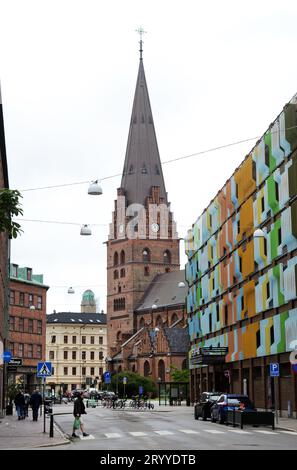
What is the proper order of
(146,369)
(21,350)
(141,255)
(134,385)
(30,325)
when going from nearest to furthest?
(21,350)
(30,325)
(134,385)
(146,369)
(141,255)

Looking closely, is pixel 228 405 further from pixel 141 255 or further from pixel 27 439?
pixel 141 255

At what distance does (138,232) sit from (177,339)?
85.5 feet

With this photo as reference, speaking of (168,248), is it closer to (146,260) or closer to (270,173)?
(146,260)

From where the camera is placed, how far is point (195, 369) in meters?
77.7

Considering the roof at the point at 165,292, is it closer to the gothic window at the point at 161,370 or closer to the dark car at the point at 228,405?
the gothic window at the point at 161,370

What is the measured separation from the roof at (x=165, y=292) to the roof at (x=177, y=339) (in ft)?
28.9

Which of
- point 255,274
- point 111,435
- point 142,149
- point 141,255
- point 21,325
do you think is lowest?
point 111,435

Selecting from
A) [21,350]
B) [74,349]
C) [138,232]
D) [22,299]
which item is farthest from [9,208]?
[74,349]

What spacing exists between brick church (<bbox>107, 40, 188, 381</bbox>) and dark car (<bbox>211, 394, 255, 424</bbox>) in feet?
304

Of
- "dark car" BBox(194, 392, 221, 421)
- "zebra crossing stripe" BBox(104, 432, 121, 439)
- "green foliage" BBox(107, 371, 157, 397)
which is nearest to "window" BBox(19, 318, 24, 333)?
"green foliage" BBox(107, 371, 157, 397)

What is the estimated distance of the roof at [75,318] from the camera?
170 metres

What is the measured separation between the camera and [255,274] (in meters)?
54.2

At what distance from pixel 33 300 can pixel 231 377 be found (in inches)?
1337
